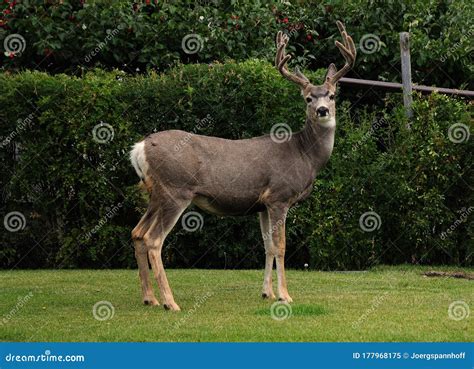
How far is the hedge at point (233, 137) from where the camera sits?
1424cm

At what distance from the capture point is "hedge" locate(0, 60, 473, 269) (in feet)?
46.7

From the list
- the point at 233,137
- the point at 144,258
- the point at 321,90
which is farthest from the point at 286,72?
the point at 233,137

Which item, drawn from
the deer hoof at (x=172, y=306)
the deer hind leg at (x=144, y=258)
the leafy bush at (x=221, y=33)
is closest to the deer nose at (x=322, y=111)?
the deer hind leg at (x=144, y=258)

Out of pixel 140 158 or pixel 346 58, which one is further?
pixel 346 58

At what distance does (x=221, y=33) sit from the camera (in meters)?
16.0

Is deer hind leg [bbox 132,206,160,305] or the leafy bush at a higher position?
the leafy bush

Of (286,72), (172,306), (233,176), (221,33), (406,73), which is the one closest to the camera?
(172,306)

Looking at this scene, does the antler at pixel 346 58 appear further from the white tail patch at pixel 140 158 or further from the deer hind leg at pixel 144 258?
the deer hind leg at pixel 144 258

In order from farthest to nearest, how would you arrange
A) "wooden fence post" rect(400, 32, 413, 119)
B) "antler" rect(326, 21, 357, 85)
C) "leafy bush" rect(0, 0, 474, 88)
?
"leafy bush" rect(0, 0, 474, 88) → "wooden fence post" rect(400, 32, 413, 119) → "antler" rect(326, 21, 357, 85)

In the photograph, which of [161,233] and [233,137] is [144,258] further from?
[233,137]

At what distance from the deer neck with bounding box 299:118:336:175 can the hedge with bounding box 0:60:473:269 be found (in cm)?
262

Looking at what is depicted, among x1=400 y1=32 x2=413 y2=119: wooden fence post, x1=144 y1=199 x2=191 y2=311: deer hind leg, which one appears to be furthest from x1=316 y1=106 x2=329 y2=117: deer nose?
x1=400 y1=32 x2=413 y2=119: wooden fence post

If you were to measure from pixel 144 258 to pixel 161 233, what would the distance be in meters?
0.45

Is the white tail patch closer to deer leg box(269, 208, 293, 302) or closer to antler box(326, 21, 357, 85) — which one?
deer leg box(269, 208, 293, 302)
